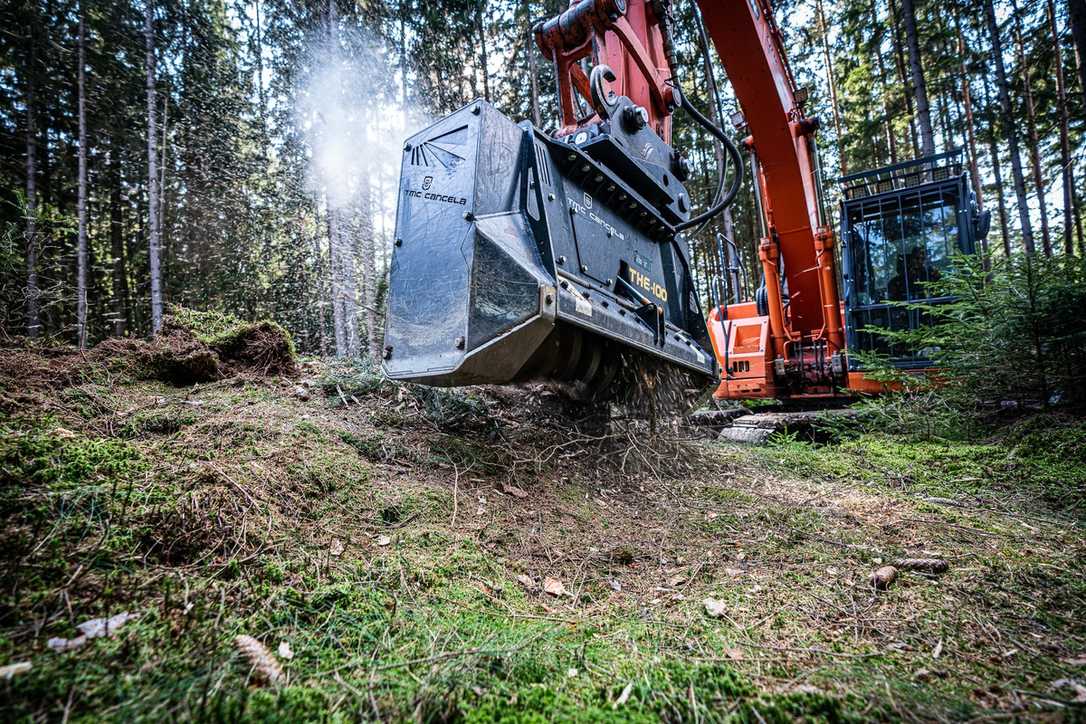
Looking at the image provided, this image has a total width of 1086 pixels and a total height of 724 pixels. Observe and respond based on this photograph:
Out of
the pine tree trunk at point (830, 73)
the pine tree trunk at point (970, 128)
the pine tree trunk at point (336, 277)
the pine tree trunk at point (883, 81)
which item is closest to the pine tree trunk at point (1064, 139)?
the pine tree trunk at point (970, 128)

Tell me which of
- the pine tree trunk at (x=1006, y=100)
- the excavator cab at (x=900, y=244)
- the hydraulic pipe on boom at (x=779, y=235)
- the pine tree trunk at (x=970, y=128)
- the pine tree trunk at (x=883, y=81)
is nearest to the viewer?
the hydraulic pipe on boom at (x=779, y=235)

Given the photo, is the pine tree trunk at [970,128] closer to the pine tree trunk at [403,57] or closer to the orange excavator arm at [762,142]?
the orange excavator arm at [762,142]

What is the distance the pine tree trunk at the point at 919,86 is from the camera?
9.56 metres

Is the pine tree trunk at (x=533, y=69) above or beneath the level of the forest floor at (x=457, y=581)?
above

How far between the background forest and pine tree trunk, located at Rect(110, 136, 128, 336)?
5cm

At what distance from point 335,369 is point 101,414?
5.74ft

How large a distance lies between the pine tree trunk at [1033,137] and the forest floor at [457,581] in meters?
12.9

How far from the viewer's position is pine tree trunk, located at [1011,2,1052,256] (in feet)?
36.0

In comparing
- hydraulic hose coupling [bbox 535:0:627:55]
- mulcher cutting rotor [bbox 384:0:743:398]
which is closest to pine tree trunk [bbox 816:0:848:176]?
mulcher cutting rotor [bbox 384:0:743:398]

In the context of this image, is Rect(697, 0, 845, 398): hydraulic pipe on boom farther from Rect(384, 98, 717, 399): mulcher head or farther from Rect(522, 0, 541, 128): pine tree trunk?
Rect(522, 0, 541, 128): pine tree trunk

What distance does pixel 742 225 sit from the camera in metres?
17.0

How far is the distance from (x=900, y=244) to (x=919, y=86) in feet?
22.6

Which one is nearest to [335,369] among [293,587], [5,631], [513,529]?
[513,529]

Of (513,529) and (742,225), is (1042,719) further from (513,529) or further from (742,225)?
(742,225)
